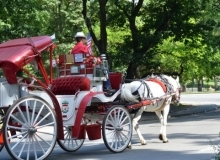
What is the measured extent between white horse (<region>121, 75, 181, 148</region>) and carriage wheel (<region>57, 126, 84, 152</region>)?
54.8 inches

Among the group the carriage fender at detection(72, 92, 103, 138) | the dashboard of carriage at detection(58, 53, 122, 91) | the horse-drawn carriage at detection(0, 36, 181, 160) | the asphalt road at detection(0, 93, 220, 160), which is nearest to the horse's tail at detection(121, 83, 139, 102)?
the horse-drawn carriage at detection(0, 36, 181, 160)

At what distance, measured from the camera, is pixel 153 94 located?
44.9 ft

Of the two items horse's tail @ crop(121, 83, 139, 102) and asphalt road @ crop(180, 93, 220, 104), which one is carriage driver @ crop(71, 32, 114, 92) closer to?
horse's tail @ crop(121, 83, 139, 102)

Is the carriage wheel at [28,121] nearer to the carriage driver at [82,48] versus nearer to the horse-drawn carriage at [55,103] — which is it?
the horse-drawn carriage at [55,103]

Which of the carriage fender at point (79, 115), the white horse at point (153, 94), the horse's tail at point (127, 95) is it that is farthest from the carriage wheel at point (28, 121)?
the white horse at point (153, 94)

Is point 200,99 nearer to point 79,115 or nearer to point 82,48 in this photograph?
point 82,48

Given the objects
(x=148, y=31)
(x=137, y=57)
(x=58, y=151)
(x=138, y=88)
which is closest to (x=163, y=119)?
(x=138, y=88)

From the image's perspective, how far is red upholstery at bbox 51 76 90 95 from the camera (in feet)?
38.2

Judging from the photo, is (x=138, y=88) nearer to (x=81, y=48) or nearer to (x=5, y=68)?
(x=81, y=48)

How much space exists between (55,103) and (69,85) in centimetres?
98

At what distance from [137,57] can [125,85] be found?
12524 millimetres

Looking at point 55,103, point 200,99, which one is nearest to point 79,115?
point 55,103

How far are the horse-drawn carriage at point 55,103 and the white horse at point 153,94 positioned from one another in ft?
0.20

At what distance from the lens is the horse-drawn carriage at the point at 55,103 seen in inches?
408
